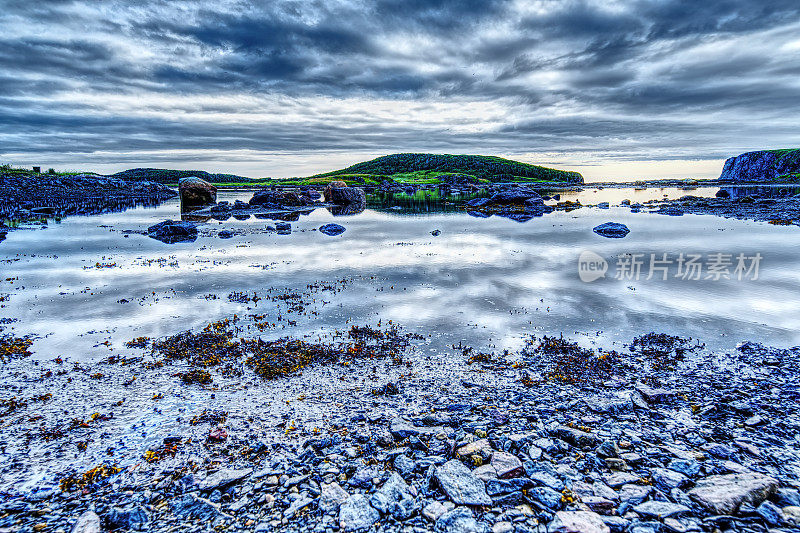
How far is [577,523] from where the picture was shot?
6973 mm

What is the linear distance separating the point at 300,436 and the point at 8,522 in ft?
18.2

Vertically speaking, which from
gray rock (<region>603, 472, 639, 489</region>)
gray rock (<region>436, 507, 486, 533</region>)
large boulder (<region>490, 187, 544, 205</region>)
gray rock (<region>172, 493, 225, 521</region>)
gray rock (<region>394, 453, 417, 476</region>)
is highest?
large boulder (<region>490, 187, 544, 205</region>)

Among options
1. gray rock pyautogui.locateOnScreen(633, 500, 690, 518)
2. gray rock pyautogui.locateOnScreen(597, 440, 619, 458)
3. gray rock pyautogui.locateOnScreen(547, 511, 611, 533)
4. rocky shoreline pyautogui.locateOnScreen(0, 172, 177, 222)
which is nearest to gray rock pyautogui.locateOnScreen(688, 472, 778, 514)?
gray rock pyautogui.locateOnScreen(633, 500, 690, 518)

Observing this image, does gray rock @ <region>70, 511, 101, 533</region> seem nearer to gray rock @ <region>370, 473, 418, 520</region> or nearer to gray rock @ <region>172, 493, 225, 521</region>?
gray rock @ <region>172, 493, 225, 521</region>

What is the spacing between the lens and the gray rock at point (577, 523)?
22.3 feet

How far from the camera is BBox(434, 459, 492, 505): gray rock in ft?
25.5

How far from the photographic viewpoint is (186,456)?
9.49m

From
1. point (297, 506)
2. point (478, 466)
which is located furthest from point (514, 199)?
point (297, 506)

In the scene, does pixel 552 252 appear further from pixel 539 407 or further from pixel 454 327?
pixel 539 407

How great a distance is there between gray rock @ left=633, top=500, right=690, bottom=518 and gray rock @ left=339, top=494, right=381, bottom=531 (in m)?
4.83

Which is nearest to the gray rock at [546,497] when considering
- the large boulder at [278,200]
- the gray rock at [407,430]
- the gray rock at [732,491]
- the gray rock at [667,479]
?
the gray rock at [667,479]

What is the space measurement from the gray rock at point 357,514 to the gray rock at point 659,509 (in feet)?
15.8

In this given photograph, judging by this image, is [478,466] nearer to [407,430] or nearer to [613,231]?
[407,430]

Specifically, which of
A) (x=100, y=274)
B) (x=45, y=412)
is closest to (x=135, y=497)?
(x=45, y=412)
